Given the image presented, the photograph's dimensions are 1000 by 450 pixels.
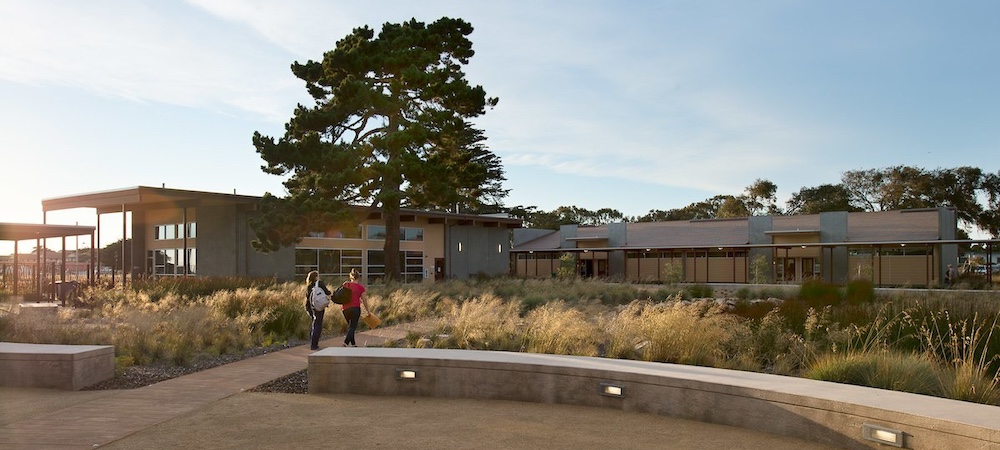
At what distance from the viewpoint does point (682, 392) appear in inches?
282

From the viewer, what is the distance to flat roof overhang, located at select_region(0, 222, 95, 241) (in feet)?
83.3

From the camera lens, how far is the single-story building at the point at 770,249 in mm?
42031

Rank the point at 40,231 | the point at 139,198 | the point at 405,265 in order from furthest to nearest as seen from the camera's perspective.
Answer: the point at 405,265 → the point at 139,198 → the point at 40,231

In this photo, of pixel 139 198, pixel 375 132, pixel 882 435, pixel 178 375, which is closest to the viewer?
pixel 882 435

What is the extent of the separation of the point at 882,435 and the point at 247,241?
32870 mm

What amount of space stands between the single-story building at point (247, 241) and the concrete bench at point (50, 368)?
1988 cm

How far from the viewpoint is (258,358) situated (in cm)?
1175

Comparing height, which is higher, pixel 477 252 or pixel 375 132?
pixel 375 132

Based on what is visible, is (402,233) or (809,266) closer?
(402,233)

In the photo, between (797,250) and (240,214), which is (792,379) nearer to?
(240,214)

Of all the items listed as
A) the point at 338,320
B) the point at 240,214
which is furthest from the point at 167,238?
the point at 338,320

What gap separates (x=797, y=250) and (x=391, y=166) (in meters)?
28.7

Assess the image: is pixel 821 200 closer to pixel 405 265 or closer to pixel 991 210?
pixel 991 210

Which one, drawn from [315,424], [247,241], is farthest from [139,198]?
[315,424]
